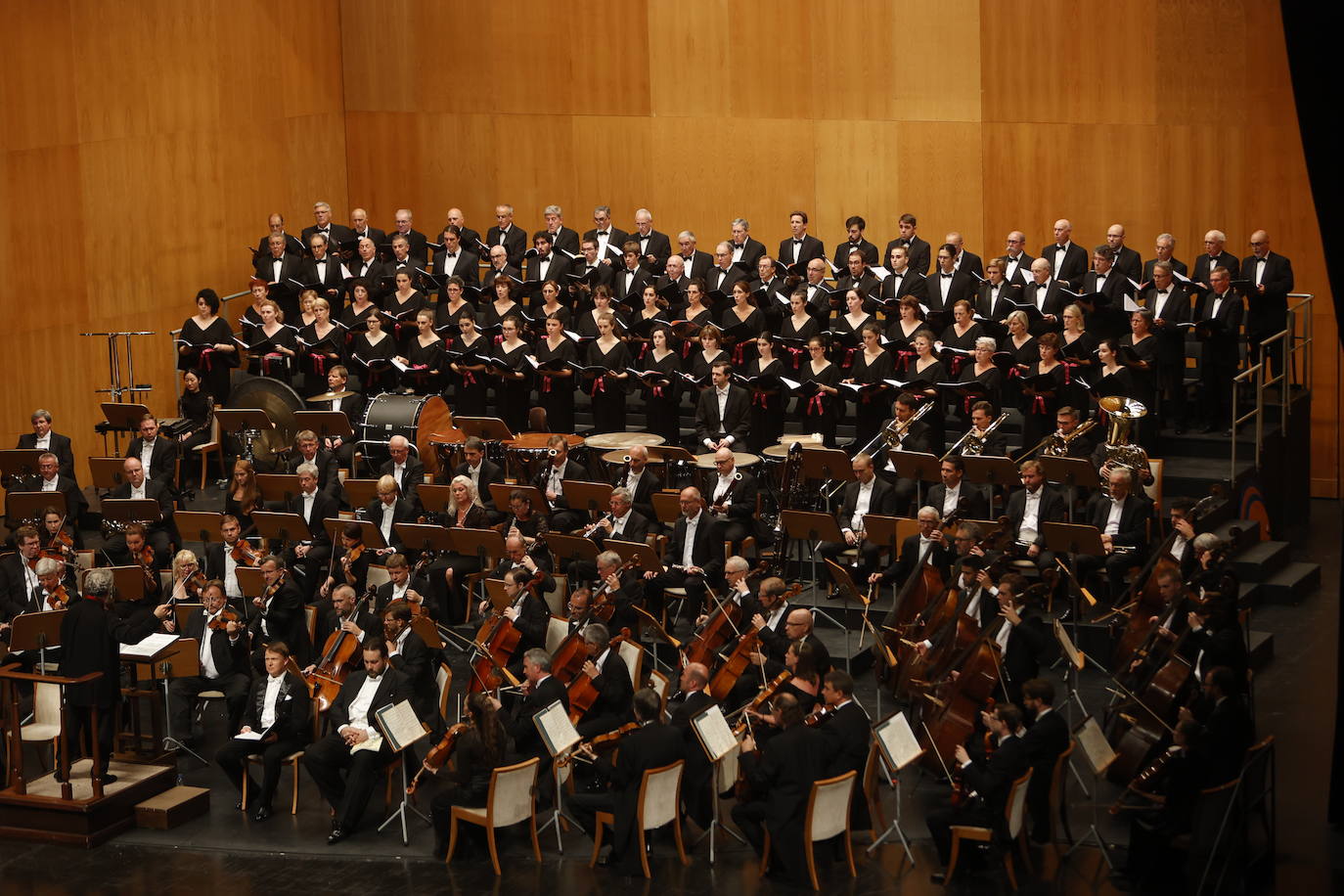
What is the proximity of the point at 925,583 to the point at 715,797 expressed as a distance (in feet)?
7.77

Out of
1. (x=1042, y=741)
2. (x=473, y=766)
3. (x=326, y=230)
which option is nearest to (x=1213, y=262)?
(x=1042, y=741)

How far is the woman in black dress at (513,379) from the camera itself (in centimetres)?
1458

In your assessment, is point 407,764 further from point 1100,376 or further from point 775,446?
point 1100,376

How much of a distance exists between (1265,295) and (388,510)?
6.74 meters

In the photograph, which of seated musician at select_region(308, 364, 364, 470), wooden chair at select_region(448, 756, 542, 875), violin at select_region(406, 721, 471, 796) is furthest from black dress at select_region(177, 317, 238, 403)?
wooden chair at select_region(448, 756, 542, 875)

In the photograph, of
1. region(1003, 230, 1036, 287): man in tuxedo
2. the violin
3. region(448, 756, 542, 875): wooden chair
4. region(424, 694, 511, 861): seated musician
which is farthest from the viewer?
region(1003, 230, 1036, 287): man in tuxedo

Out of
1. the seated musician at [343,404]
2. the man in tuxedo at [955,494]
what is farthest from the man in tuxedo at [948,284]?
the seated musician at [343,404]

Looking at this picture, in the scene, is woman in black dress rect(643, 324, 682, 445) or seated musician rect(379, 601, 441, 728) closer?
seated musician rect(379, 601, 441, 728)

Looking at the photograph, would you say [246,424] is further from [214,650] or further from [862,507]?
[862,507]

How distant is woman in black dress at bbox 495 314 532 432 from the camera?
47.8ft

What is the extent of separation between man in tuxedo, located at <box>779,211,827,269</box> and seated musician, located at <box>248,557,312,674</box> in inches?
234

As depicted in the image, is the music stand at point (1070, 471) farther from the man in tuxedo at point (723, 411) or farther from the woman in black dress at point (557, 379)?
the woman in black dress at point (557, 379)

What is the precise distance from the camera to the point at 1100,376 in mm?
13203

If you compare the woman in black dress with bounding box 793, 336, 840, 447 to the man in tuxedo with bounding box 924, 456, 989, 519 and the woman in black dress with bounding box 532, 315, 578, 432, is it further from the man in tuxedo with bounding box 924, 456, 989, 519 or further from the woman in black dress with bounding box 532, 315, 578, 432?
the woman in black dress with bounding box 532, 315, 578, 432
